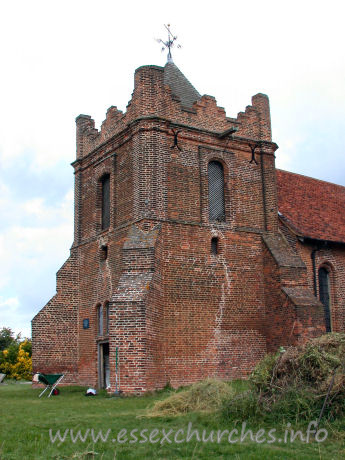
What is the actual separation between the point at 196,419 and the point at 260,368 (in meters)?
1.53

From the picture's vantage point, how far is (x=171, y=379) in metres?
15.7

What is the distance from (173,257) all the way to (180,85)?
23.7ft

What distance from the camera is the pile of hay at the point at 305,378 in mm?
8555

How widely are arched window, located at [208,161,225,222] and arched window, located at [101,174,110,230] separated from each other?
12.0ft

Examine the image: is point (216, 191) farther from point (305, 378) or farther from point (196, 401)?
point (305, 378)

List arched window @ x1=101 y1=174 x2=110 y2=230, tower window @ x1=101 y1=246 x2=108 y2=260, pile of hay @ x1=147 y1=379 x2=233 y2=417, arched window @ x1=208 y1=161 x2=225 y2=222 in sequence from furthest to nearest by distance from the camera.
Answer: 1. arched window @ x1=101 y1=174 x2=110 y2=230
2. tower window @ x1=101 y1=246 x2=108 y2=260
3. arched window @ x1=208 y1=161 x2=225 y2=222
4. pile of hay @ x1=147 y1=379 x2=233 y2=417

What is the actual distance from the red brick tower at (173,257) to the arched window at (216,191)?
1.9 inches

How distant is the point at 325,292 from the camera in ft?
65.4

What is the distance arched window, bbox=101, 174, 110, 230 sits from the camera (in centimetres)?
1933

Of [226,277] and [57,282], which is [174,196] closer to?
[226,277]

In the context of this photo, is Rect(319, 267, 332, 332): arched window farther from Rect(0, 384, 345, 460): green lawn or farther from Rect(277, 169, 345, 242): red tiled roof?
Rect(0, 384, 345, 460): green lawn

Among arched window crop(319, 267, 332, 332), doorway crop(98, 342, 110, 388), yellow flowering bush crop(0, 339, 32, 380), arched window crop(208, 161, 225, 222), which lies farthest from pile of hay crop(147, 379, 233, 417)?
yellow flowering bush crop(0, 339, 32, 380)

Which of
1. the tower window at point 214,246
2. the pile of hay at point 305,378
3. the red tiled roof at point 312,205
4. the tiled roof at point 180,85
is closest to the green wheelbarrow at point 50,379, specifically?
the tower window at point 214,246

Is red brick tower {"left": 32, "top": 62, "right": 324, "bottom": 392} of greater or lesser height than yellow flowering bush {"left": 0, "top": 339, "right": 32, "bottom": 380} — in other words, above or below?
above
